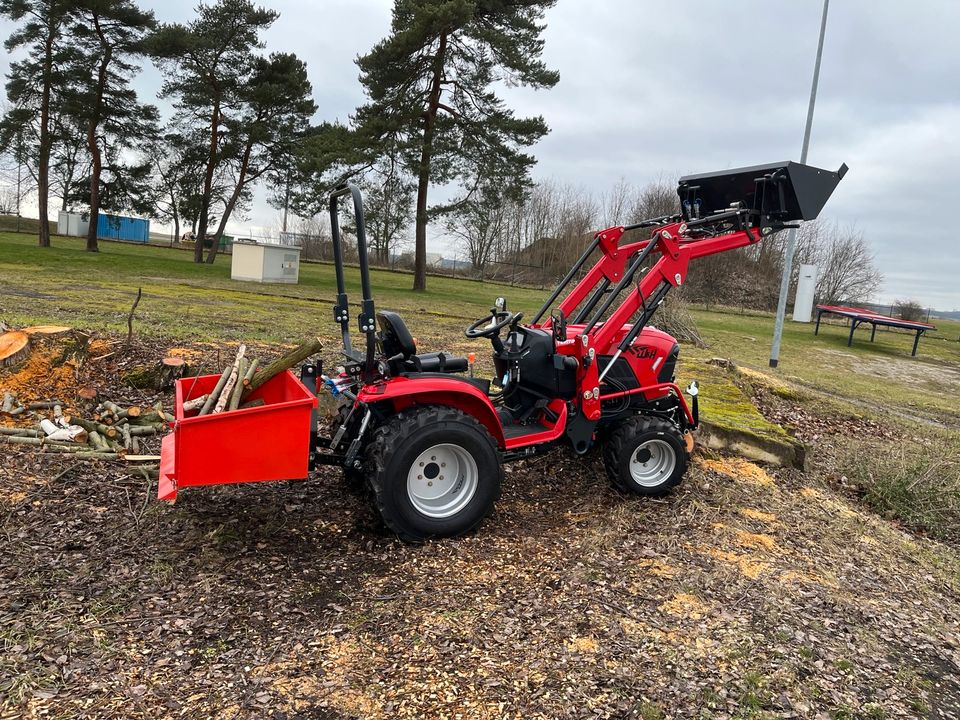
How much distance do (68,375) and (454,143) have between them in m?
19.6

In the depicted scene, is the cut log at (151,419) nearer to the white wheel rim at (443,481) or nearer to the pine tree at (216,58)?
the white wheel rim at (443,481)

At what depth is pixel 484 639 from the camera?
289 cm

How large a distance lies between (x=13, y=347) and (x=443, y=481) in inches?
155

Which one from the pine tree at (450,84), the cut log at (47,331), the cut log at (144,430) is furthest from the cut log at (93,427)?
the pine tree at (450,84)

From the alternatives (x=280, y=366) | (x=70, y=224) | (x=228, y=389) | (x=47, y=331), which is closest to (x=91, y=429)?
(x=47, y=331)

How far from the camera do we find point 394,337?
3.80 metres

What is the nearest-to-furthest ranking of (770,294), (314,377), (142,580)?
(142,580), (314,377), (770,294)

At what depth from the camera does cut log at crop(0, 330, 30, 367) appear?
516cm

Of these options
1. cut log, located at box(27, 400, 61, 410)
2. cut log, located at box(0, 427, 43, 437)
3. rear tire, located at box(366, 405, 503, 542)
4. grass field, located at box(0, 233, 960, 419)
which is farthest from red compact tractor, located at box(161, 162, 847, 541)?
grass field, located at box(0, 233, 960, 419)

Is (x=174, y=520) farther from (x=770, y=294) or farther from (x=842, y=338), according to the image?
(x=770, y=294)

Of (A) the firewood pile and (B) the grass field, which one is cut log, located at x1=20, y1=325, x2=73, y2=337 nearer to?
(A) the firewood pile

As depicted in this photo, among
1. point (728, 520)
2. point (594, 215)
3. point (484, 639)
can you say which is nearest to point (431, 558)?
point (484, 639)

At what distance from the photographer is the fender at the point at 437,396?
3.64m

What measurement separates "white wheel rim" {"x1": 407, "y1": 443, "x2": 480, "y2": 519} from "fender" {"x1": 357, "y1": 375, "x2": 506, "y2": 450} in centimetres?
28
